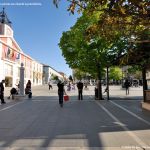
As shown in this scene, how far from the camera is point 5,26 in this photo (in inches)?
3969

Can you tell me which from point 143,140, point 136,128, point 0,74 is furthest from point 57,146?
point 0,74

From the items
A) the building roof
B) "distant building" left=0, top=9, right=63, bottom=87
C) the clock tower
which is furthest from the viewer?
the building roof

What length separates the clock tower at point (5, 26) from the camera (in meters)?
99.3

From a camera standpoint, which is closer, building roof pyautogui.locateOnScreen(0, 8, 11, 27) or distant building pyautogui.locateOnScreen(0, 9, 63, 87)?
distant building pyautogui.locateOnScreen(0, 9, 63, 87)

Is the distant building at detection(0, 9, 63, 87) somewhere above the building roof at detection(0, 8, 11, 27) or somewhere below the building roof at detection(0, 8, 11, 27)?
below

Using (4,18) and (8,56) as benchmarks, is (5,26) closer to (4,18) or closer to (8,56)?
(4,18)

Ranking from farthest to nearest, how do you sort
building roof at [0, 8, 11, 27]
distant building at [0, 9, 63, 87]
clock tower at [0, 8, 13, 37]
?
building roof at [0, 8, 11, 27], clock tower at [0, 8, 13, 37], distant building at [0, 9, 63, 87]

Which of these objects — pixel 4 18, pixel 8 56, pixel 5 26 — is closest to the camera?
pixel 8 56

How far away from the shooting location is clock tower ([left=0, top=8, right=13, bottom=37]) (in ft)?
326

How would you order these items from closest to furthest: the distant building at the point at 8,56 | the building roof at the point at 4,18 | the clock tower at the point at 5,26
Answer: the distant building at the point at 8,56 < the clock tower at the point at 5,26 < the building roof at the point at 4,18

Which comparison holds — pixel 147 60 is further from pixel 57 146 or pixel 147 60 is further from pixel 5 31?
pixel 5 31

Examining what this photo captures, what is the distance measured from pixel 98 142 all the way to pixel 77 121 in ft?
15.7

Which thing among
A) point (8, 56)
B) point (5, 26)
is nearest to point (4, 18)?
Answer: point (5, 26)

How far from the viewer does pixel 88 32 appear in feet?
29.8
